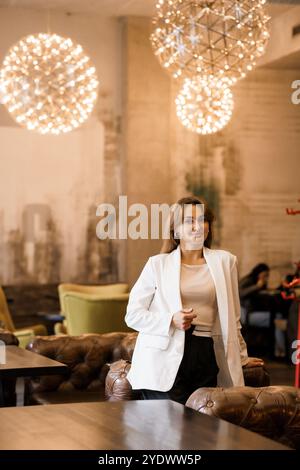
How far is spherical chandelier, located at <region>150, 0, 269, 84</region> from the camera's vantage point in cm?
712

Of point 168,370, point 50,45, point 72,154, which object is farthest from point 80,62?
point 168,370

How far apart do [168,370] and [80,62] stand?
512 cm

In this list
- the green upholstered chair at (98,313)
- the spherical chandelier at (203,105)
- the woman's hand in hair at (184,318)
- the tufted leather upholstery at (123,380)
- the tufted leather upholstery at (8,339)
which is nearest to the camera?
the woman's hand in hair at (184,318)

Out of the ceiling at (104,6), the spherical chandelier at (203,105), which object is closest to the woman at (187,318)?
the spherical chandelier at (203,105)

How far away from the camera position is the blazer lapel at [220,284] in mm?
4035

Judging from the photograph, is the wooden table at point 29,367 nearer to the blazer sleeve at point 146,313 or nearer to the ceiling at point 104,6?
the blazer sleeve at point 146,313

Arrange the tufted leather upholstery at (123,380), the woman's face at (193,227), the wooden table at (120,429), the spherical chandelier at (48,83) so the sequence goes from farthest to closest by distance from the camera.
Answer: the spherical chandelier at (48,83) → the tufted leather upholstery at (123,380) → the woman's face at (193,227) → the wooden table at (120,429)

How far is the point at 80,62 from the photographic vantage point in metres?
8.45

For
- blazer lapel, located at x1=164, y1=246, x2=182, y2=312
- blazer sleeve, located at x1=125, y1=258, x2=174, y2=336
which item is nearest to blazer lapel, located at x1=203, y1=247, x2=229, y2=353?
blazer lapel, located at x1=164, y1=246, x2=182, y2=312

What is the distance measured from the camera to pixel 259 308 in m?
11.2

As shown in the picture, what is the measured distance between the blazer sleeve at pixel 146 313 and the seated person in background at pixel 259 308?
706 centimetres

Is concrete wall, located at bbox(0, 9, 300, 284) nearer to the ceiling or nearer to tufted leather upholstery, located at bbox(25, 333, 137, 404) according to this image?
the ceiling
